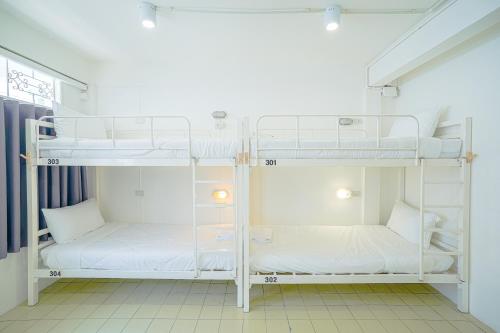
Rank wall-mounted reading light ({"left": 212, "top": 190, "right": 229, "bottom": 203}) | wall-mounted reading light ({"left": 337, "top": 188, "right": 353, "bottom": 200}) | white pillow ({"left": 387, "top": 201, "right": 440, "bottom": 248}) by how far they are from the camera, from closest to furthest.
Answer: white pillow ({"left": 387, "top": 201, "right": 440, "bottom": 248})
wall-mounted reading light ({"left": 212, "top": 190, "right": 229, "bottom": 203})
wall-mounted reading light ({"left": 337, "top": 188, "right": 353, "bottom": 200})

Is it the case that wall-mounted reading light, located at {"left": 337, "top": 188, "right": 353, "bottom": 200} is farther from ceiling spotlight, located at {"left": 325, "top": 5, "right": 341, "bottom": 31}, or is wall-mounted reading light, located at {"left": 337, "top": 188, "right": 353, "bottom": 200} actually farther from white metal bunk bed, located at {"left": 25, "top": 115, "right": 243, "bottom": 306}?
ceiling spotlight, located at {"left": 325, "top": 5, "right": 341, "bottom": 31}

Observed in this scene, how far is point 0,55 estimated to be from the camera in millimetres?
2385

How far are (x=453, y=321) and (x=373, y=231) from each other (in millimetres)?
1110

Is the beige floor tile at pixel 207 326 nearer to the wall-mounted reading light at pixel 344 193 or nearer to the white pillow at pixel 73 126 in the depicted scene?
the wall-mounted reading light at pixel 344 193

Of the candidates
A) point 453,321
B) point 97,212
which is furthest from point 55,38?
point 453,321

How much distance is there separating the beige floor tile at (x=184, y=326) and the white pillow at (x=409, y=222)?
2.39 m

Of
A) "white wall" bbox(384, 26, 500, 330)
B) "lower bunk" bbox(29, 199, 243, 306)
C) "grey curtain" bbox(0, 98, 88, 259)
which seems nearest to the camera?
"white wall" bbox(384, 26, 500, 330)

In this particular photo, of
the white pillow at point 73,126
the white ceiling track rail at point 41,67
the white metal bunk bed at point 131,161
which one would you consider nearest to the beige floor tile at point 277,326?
the white metal bunk bed at point 131,161

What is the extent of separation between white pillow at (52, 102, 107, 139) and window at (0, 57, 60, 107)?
32 cm

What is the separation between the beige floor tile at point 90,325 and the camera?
221 cm

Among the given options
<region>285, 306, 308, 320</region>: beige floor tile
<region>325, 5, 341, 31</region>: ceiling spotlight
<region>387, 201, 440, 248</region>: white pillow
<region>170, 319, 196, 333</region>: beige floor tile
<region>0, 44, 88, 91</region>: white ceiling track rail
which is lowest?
<region>170, 319, 196, 333</region>: beige floor tile

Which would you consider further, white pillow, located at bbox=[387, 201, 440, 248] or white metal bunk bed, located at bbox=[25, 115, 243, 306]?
white pillow, located at bbox=[387, 201, 440, 248]

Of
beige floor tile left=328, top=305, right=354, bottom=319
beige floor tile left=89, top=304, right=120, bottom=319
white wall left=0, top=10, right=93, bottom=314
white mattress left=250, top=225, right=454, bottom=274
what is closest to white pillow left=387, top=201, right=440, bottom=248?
white mattress left=250, top=225, right=454, bottom=274

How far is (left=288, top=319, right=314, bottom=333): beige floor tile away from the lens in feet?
7.25
